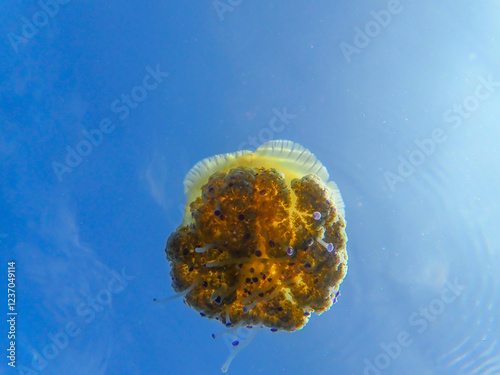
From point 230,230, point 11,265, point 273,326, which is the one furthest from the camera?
point 11,265

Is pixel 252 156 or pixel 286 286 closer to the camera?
pixel 286 286

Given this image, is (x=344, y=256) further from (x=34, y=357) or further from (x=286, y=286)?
(x=34, y=357)

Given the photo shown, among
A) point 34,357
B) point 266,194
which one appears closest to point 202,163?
point 266,194
